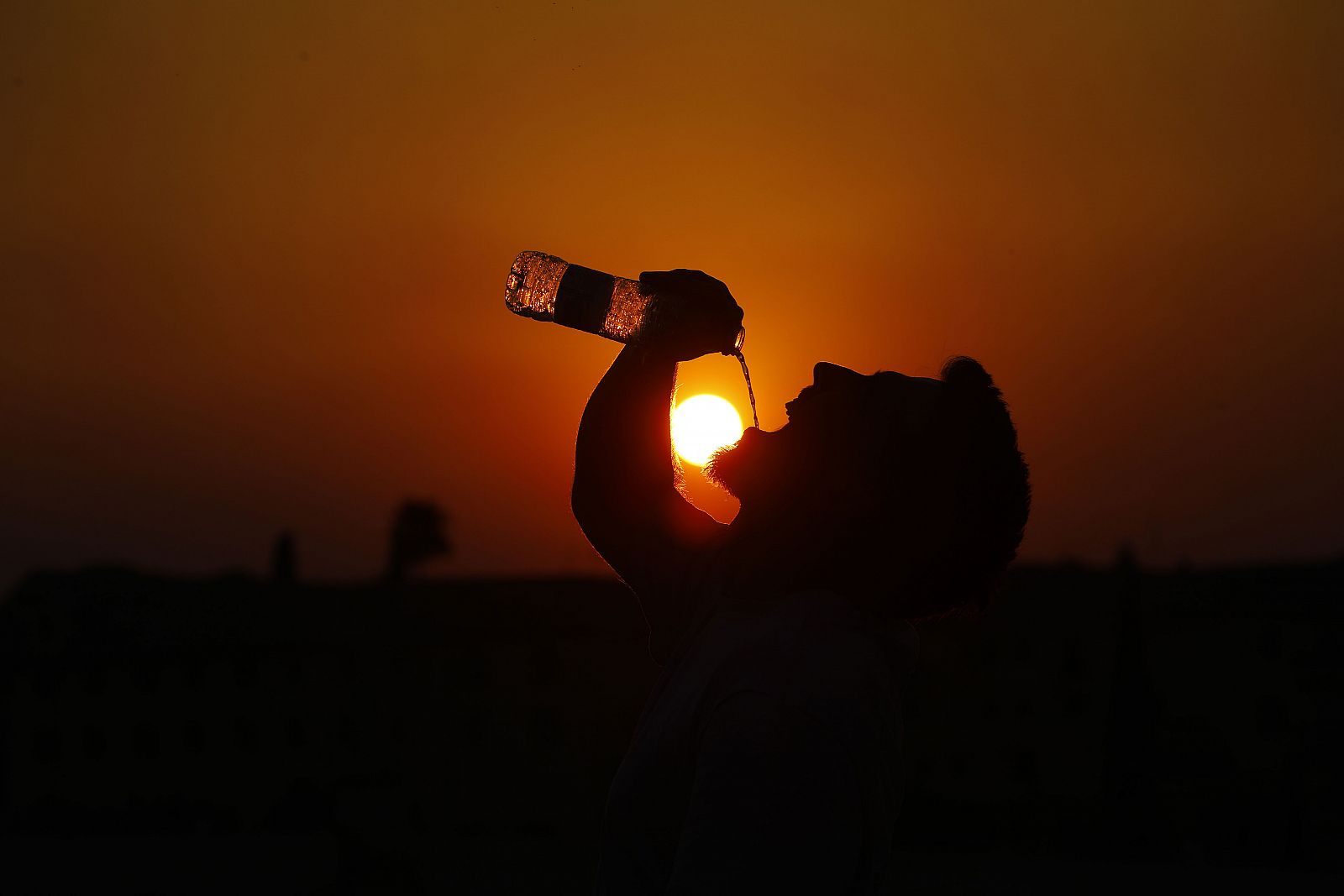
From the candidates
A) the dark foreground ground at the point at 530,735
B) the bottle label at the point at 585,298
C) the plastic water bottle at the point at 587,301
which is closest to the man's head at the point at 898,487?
the plastic water bottle at the point at 587,301

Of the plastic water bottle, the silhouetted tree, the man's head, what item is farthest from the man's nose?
the silhouetted tree

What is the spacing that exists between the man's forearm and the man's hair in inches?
27.5

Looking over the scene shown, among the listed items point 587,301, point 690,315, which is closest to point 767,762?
point 690,315

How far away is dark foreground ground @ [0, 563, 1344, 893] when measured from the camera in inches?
872

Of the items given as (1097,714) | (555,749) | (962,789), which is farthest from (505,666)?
(1097,714)

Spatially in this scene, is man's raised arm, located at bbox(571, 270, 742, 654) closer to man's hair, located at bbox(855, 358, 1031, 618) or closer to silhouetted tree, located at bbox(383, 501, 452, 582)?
man's hair, located at bbox(855, 358, 1031, 618)

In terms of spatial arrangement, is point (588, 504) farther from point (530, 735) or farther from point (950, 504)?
point (530, 735)

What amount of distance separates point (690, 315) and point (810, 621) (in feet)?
3.05

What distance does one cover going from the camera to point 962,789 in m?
25.7

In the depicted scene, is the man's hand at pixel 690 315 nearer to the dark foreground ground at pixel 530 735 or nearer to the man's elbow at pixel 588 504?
the man's elbow at pixel 588 504

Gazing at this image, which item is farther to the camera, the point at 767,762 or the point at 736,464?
the point at 736,464

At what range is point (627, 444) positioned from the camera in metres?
2.79

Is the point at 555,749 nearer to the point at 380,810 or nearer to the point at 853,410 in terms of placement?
the point at 380,810

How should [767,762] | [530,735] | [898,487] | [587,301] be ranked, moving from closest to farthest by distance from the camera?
[767,762], [898,487], [587,301], [530,735]
